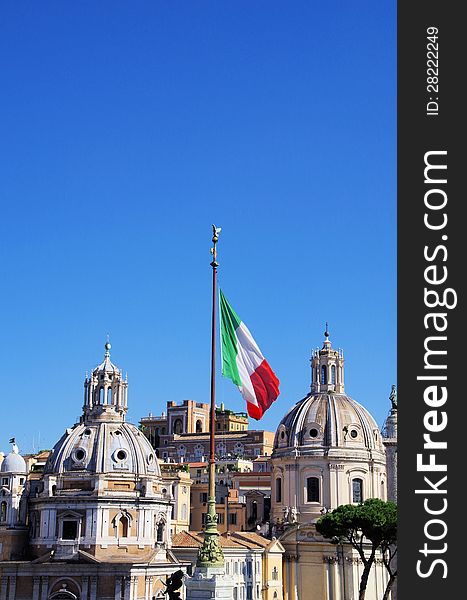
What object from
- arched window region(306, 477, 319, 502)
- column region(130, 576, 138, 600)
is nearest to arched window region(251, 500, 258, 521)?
arched window region(306, 477, 319, 502)

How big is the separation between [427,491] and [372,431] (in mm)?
69412

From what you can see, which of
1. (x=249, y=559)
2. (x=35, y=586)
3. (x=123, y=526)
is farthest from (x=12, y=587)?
(x=249, y=559)

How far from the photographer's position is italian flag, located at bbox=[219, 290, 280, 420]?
89.1ft

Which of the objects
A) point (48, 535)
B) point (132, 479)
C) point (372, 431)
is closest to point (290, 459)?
point (372, 431)

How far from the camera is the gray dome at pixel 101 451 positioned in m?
70.1

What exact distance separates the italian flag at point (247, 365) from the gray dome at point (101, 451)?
4469cm

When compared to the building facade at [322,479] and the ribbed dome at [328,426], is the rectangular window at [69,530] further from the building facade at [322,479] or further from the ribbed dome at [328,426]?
the ribbed dome at [328,426]

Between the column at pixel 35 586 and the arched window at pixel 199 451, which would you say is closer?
the column at pixel 35 586

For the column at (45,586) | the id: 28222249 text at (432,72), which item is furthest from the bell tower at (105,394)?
the id: 28222249 text at (432,72)

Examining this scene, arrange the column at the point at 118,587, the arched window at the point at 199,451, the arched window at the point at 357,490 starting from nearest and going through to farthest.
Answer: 1. the column at the point at 118,587
2. the arched window at the point at 357,490
3. the arched window at the point at 199,451

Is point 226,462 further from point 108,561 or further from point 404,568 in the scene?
point 404,568

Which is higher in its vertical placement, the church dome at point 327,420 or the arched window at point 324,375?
the arched window at point 324,375

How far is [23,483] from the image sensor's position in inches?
2911

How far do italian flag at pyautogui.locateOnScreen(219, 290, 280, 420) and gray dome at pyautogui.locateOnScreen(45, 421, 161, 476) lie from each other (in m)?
44.7
